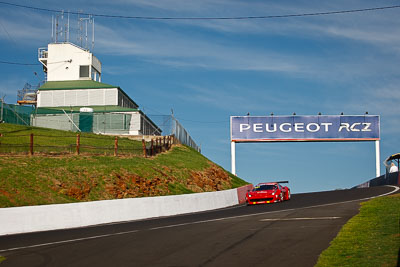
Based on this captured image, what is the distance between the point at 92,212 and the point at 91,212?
58 millimetres

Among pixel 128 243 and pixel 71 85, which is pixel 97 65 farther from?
pixel 128 243

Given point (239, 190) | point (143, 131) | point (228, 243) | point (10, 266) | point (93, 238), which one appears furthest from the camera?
point (143, 131)

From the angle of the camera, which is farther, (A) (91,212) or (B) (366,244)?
(A) (91,212)

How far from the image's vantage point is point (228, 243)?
13.4 metres

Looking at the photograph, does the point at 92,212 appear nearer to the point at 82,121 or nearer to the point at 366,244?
the point at 366,244

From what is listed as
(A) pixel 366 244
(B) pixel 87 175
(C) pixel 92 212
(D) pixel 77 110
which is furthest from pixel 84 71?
(A) pixel 366 244

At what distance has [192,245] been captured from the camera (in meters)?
13.4

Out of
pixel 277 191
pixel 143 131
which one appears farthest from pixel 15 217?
pixel 143 131

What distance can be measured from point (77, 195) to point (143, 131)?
2698 cm

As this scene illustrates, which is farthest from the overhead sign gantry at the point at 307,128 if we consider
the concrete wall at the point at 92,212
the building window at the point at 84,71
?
the concrete wall at the point at 92,212

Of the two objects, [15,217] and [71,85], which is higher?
[71,85]

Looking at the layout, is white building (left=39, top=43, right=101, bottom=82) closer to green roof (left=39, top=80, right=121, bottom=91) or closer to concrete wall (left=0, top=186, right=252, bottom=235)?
green roof (left=39, top=80, right=121, bottom=91)

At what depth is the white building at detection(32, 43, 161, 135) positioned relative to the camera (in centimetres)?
5375

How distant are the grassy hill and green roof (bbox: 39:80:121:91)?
52.2 ft
